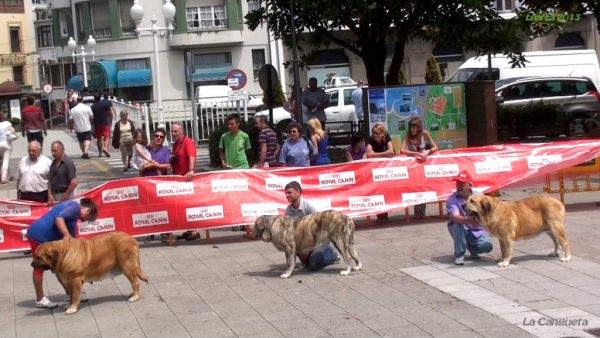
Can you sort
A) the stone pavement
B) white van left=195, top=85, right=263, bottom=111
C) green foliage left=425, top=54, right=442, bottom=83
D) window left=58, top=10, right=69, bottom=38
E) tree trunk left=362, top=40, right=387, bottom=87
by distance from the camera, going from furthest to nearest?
window left=58, top=10, right=69, bottom=38 < green foliage left=425, top=54, right=442, bottom=83 < white van left=195, top=85, right=263, bottom=111 < tree trunk left=362, top=40, right=387, bottom=87 < the stone pavement

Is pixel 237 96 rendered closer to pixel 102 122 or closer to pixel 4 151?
pixel 102 122

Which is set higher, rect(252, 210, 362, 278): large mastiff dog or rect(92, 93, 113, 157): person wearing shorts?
rect(92, 93, 113, 157): person wearing shorts

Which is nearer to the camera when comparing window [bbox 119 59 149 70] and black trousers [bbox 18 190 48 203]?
black trousers [bbox 18 190 48 203]

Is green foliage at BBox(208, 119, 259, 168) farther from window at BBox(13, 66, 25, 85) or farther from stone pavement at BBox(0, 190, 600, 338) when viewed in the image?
window at BBox(13, 66, 25, 85)

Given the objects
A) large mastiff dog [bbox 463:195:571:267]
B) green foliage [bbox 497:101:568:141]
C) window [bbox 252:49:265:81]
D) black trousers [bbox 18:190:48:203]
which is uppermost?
window [bbox 252:49:265:81]

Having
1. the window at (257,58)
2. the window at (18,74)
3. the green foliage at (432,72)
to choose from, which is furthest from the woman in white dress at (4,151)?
the window at (18,74)

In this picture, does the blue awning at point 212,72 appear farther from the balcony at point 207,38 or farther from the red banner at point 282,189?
the red banner at point 282,189

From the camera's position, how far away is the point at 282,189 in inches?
532

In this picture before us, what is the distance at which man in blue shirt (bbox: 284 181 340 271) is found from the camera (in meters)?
10.8

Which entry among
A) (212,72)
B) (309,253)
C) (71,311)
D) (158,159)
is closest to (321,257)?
(309,253)

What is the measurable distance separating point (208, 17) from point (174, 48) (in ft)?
7.79

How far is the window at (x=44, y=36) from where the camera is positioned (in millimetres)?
69750

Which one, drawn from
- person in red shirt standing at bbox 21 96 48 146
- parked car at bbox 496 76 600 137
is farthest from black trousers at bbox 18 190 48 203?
parked car at bbox 496 76 600 137

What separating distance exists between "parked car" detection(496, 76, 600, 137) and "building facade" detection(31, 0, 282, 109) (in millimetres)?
23346
